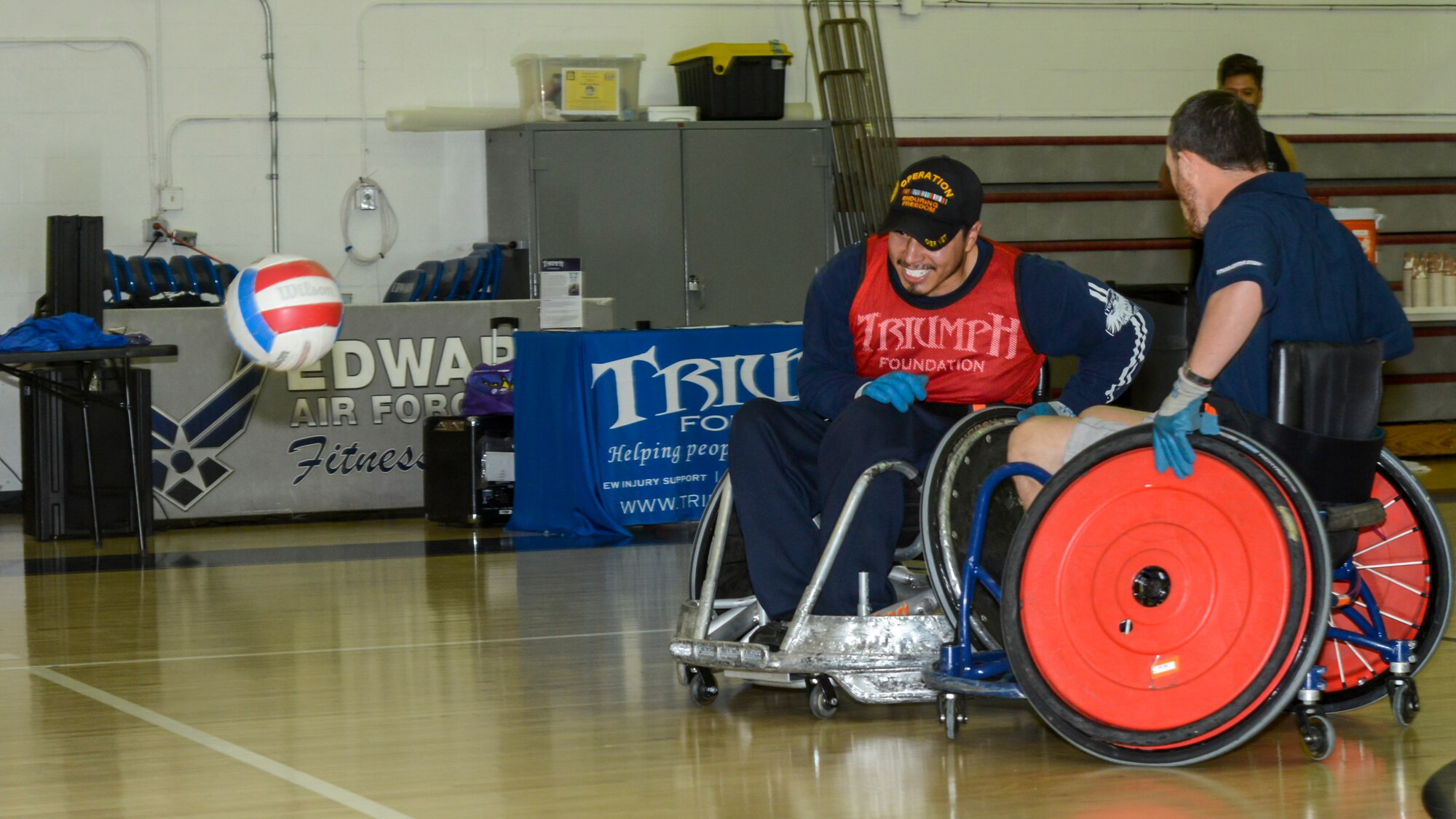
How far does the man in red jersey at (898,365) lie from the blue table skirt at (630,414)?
3.41 meters

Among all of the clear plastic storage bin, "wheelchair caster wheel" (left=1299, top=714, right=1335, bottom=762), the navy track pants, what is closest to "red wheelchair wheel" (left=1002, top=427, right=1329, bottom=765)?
"wheelchair caster wheel" (left=1299, top=714, right=1335, bottom=762)

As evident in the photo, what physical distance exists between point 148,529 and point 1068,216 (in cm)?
636

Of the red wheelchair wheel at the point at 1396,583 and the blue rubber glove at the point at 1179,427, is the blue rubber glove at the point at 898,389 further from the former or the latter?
the red wheelchair wheel at the point at 1396,583

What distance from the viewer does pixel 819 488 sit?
3.81m

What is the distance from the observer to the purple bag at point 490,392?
317 inches

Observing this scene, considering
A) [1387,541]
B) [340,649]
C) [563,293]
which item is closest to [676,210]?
[563,293]

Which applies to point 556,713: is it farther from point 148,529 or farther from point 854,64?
point 854,64

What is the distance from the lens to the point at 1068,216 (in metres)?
11.0

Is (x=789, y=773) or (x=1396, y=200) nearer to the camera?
(x=789, y=773)

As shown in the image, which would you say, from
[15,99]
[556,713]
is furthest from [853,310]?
[15,99]

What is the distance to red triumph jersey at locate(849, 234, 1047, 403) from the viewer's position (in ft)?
12.9

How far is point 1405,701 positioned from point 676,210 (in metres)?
6.95

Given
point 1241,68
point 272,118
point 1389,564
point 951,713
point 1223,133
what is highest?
point 272,118

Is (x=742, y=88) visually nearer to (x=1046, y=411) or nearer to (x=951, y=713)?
(x=1046, y=411)
